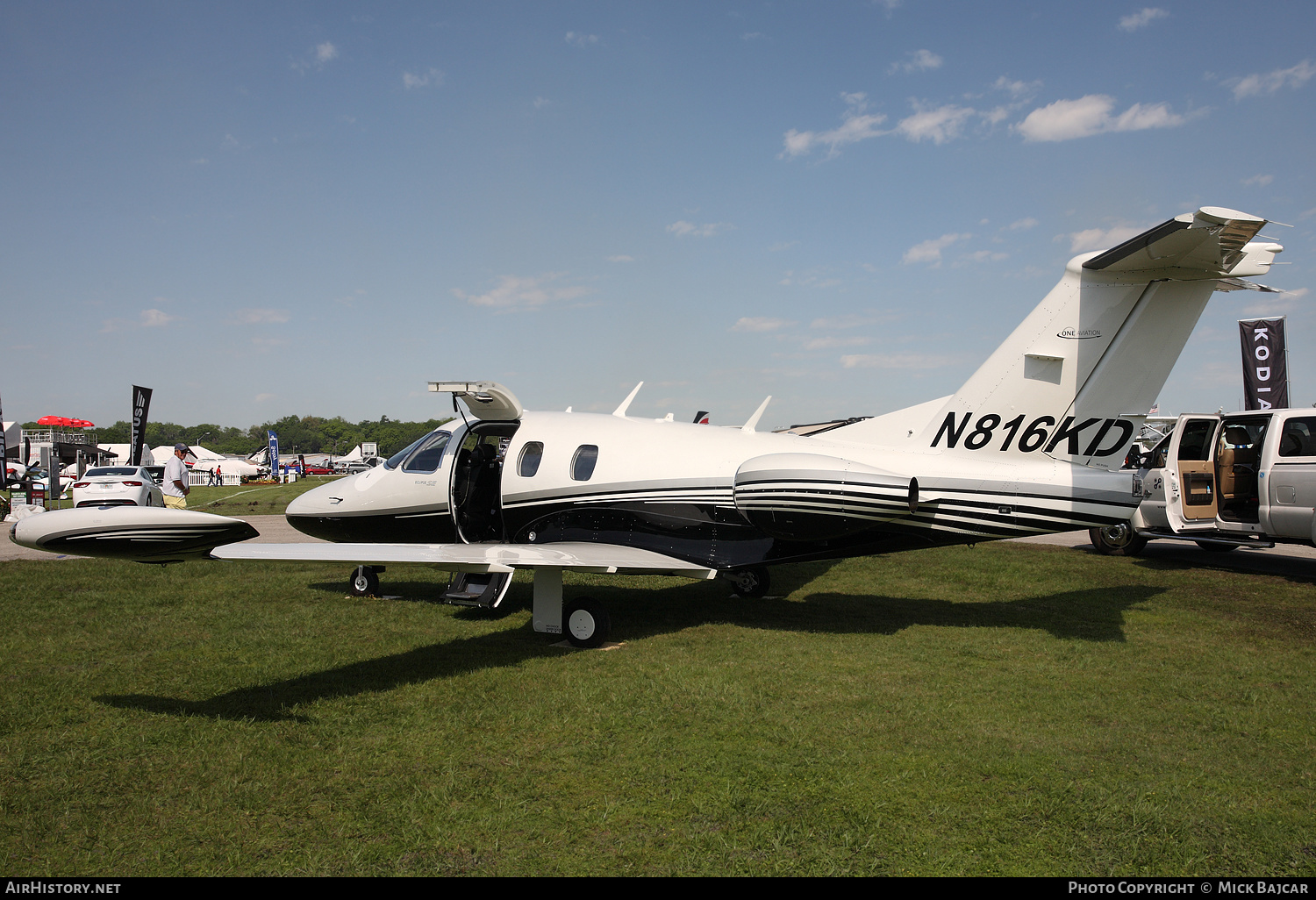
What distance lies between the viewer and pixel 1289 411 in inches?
442

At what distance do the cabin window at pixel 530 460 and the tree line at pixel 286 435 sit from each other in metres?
150

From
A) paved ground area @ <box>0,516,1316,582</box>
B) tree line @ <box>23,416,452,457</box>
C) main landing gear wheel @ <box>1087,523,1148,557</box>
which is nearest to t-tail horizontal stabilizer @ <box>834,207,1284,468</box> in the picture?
paved ground area @ <box>0,516,1316,582</box>

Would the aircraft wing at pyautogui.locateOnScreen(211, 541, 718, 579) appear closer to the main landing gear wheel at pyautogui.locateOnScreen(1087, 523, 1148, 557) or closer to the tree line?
the main landing gear wheel at pyautogui.locateOnScreen(1087, 523, 1148, 557)

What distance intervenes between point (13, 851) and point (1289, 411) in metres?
14.9

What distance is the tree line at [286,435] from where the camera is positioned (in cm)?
16425

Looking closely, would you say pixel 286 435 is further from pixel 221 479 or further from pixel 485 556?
pixel 485 556

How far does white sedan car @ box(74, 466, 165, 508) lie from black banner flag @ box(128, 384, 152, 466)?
7.61 metres

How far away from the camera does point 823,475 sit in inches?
304

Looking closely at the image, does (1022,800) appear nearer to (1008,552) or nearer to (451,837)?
(451,837)

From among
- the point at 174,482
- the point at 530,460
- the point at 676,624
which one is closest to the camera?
the point at 676,624

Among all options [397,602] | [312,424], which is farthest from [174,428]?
[397,602]

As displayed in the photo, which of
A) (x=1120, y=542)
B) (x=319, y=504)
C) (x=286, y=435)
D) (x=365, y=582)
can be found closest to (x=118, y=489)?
(x=319, y=504)

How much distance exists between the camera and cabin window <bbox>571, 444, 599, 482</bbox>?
9523 mm

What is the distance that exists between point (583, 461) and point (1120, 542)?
1074 centimetres
